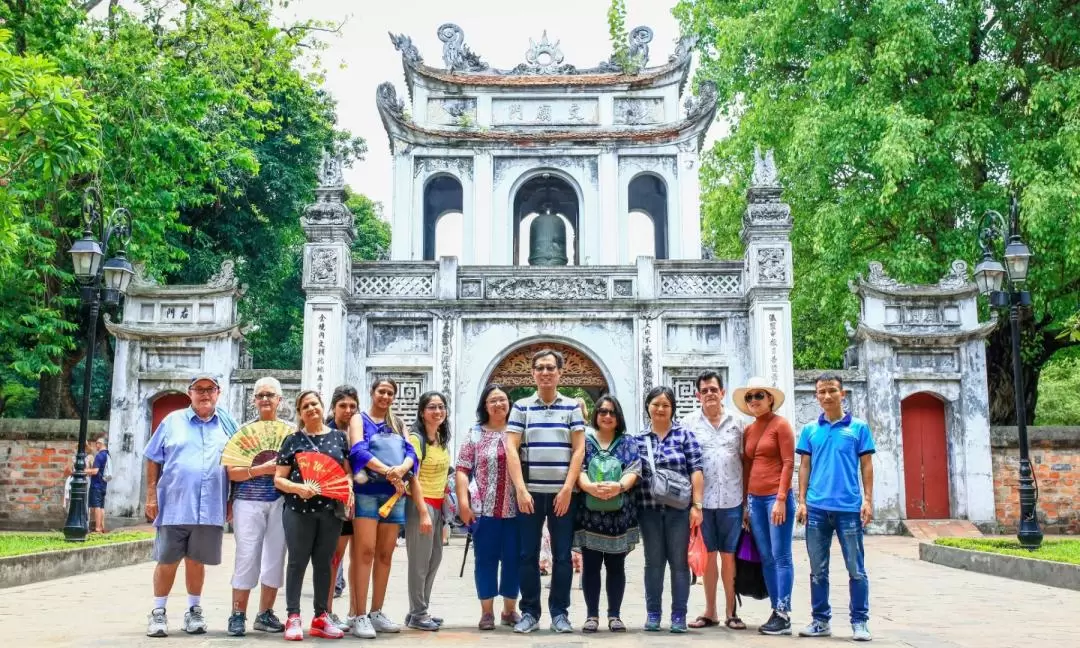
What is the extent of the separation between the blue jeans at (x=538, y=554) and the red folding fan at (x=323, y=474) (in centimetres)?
122

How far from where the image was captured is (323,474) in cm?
610

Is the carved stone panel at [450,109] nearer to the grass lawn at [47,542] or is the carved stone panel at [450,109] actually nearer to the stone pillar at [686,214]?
the stone pillar at [686,214]

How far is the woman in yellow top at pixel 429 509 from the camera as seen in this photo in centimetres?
668

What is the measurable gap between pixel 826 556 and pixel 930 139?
14.0 metres

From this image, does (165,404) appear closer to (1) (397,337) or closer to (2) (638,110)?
(1) (397,337)

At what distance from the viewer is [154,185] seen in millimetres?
18922

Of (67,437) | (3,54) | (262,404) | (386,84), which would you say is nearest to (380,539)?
(262,404)

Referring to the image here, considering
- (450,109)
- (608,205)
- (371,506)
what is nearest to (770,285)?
(608,205)

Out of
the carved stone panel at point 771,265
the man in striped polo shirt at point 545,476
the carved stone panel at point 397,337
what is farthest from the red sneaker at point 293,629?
the carved stone panel at point 771,265

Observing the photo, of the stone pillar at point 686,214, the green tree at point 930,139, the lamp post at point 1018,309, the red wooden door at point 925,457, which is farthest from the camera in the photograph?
the stone pillar at point 686,214

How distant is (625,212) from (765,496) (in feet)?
43.1

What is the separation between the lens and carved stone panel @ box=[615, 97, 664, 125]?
20.3m

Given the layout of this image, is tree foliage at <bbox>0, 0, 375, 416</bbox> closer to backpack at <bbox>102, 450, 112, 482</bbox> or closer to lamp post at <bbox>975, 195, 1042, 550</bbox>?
backpack at <bbox>102, 450, 112, 482</bbox>

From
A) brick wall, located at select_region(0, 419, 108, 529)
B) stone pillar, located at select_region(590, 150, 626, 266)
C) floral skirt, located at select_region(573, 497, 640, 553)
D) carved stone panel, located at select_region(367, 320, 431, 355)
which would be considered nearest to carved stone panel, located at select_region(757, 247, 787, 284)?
stone pillar, located at select_region(590, 150, 626, 266)
